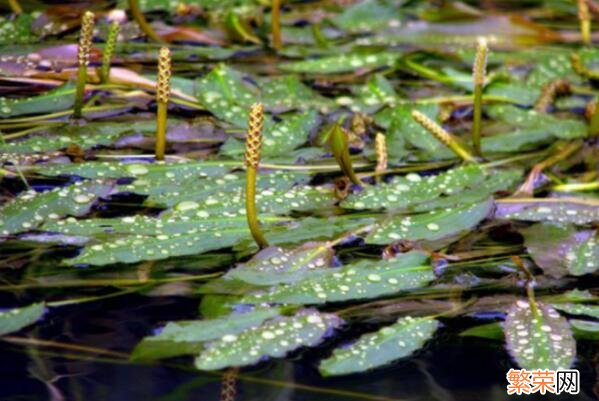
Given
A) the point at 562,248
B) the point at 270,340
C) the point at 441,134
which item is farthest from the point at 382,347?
the point at 441,134

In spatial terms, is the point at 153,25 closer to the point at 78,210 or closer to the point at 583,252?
the point at 78,210

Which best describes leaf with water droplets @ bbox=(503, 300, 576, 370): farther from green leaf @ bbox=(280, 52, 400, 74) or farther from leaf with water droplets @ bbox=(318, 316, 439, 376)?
green leaf @ bbox=(280, 52, 400, 74)

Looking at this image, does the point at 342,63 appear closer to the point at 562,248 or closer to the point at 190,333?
the point at 562,248

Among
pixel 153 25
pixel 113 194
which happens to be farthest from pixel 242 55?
pixel 113 194

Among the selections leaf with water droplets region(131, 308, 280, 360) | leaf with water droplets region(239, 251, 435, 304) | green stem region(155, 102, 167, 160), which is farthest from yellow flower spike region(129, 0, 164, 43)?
leaf with water droplets region(131, 308, 280, 360)

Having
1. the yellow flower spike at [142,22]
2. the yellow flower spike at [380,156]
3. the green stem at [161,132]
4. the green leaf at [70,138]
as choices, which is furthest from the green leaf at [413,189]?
the yellow flower spike at [142,22]
